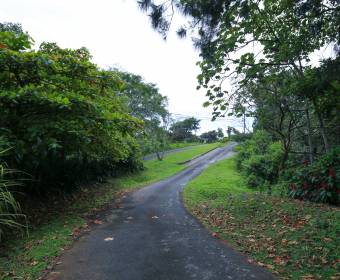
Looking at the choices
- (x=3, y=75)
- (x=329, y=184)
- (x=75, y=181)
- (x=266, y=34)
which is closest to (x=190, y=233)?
(x=329, y=184)

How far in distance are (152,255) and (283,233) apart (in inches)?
103

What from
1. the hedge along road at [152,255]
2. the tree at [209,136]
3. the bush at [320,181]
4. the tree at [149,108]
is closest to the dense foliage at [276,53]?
the bush at [320,181]

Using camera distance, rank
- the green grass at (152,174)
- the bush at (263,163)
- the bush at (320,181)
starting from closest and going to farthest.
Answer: the bush at (320,181), the bush at (263,163), the green grass at (152,174)

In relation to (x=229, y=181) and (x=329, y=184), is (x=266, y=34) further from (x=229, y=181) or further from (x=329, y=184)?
(x=229, y=181)

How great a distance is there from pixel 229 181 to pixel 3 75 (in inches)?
579

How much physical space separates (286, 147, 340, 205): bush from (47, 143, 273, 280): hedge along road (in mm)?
3486

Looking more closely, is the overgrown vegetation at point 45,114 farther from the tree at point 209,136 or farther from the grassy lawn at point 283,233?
the tree at point 209,136

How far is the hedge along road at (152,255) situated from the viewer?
13.7 feet

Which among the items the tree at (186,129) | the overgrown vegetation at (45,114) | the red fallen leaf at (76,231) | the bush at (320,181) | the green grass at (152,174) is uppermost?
the tree at (186,129)

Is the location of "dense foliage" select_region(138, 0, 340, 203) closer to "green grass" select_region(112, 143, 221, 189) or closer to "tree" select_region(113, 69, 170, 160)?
"green grass" select_region(112, 143, 221, 189)

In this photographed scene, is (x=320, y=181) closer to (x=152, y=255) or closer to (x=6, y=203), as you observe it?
(x=152, y=255)

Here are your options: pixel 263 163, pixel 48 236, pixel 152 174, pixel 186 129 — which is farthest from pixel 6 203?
pixel 186 129

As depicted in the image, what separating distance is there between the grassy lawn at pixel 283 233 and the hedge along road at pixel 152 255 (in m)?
0.38

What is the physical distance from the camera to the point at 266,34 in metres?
8.37
